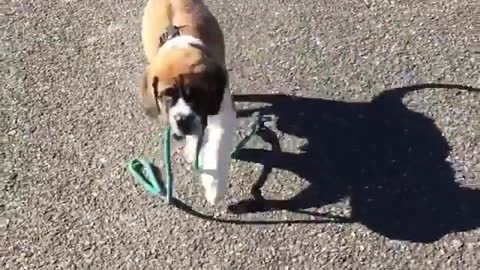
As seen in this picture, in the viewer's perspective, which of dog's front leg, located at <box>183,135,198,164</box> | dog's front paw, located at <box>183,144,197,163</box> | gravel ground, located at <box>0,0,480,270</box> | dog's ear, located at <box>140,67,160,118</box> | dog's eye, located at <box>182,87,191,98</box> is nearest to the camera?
dog's eye, located at <box>182,87,191,98</box>

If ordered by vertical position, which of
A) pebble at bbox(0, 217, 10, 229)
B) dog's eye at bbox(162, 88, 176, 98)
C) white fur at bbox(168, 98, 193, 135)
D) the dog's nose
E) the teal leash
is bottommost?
pebble at bbox(0, 217, 10, 229)

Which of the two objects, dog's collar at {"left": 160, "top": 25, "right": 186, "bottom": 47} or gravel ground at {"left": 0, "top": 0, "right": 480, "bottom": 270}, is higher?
dog's collar at {"left": 160, "top": 25, "right": 186, "bottom": 47}

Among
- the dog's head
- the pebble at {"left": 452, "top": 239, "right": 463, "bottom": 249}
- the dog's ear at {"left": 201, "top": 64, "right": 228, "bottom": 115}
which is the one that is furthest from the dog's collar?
the pebble at {"left": 452, "top": 239, "right": 463, "bottom": 249}

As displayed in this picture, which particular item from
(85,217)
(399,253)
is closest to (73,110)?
(85,217)

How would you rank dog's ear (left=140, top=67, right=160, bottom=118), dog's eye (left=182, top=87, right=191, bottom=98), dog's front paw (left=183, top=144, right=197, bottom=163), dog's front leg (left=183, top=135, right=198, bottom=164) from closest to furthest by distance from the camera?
dog's eye (left=182, top=87, right=191, bottom=98)
dog's ear (left=140, top=67, right=160, bottom=118)
dog's front leg (left=183, top=135, right=198, bottom=164)
dog's front paw (left=183, top=144, right=197, bottom=163)

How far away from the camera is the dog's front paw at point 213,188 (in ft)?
10.5

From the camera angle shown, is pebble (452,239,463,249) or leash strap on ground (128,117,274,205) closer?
pebble (452,239,463,249)

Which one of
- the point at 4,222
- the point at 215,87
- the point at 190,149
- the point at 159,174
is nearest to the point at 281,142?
the point at 190,149

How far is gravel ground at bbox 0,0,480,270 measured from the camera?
10.2ft

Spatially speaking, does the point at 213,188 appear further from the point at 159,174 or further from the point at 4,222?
the point at 4,222

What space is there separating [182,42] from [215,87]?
23 cm

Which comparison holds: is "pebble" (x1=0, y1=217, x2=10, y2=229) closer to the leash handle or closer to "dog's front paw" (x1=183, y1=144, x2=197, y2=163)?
the leash handle

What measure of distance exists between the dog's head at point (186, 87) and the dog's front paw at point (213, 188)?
0.26 metres

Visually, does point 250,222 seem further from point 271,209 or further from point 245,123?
point 245,123
